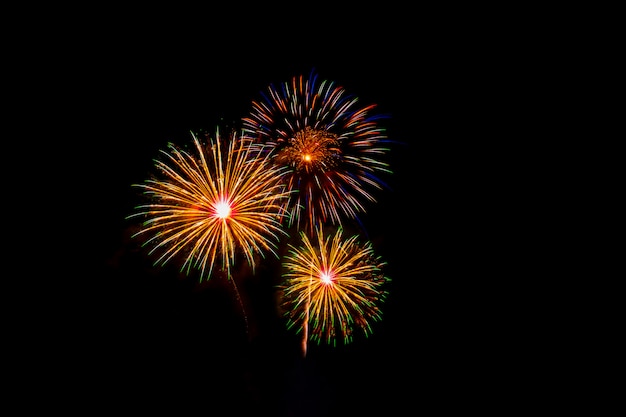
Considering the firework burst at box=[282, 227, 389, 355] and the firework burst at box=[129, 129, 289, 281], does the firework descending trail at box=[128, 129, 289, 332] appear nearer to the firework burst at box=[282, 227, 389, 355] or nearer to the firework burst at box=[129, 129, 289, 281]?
the firework burst at box=[129, 129, 289, 281]

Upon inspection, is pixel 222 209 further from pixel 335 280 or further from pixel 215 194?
pixel 335 280

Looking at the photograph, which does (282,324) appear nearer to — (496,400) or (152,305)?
(152,305)

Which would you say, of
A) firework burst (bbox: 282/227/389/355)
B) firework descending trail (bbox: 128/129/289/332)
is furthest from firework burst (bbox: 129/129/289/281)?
firework burst (bbox: 282/227/389/355)

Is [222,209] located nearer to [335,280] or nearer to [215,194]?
[215,194]

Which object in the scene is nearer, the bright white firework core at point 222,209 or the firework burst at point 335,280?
the bright white firework core at point 222,209

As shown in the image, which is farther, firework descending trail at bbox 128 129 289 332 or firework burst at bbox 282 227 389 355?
firework burst at bbox 282 227 389 355

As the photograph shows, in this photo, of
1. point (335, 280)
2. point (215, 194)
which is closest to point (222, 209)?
point (215, 194)

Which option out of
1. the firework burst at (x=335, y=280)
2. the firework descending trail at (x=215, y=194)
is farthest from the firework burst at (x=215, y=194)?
the firework burst at (x=335, y=280)

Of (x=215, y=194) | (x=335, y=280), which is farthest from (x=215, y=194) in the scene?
(x=335, y=280)

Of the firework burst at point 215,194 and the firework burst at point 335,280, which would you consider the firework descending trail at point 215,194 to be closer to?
the firework burst at point 215,194

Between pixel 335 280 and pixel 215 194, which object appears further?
pixel 335 280

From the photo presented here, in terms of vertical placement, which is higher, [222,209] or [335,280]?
[222,209]

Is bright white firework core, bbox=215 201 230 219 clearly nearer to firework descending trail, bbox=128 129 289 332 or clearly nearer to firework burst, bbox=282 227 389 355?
firework descending trail, bbox=128 129 289 332

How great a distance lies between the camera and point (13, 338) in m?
9.94
